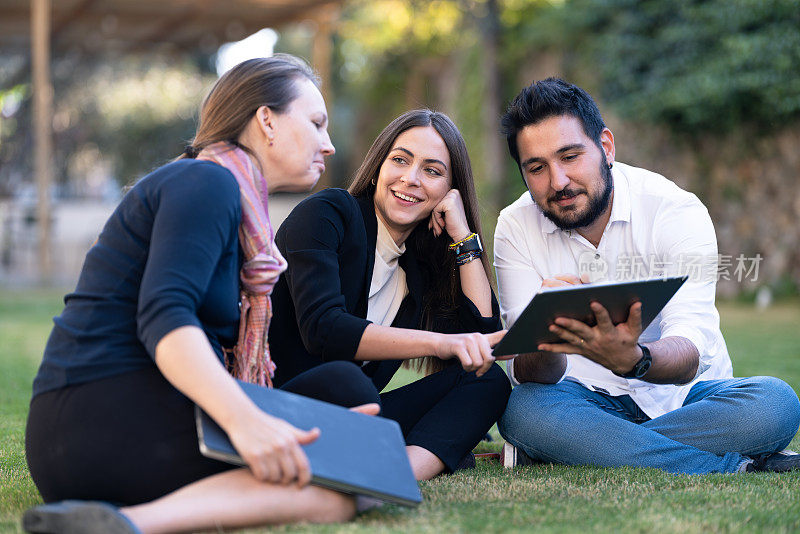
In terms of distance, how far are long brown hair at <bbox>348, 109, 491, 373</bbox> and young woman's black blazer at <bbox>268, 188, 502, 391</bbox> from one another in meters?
0.03

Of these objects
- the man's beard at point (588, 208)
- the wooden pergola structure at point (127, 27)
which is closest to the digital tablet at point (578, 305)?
the man's beard at point (588, 208)

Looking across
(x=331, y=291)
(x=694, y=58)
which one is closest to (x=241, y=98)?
(x=331, y=291)

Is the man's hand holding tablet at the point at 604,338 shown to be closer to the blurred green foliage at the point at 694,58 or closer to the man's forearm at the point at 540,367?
the man's forearm at the point at 540,367

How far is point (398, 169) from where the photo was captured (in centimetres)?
316

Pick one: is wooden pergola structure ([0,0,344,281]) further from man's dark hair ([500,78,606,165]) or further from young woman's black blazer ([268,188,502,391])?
young woman's black blazer ([268,188,502,391])

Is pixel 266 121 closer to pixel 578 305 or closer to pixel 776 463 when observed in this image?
pixel 578 305

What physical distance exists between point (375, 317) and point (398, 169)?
55cm

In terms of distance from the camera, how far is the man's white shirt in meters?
3.14

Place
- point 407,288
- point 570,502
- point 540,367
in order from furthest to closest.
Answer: point 407,288, point 540,367, point 570,502

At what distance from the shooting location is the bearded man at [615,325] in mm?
2961

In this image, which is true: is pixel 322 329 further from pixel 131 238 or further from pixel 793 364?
pixel 793 364

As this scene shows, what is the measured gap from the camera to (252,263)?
2273 mm

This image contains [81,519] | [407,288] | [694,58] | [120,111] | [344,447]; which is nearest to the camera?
[81,519]

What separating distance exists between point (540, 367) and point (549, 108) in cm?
99
